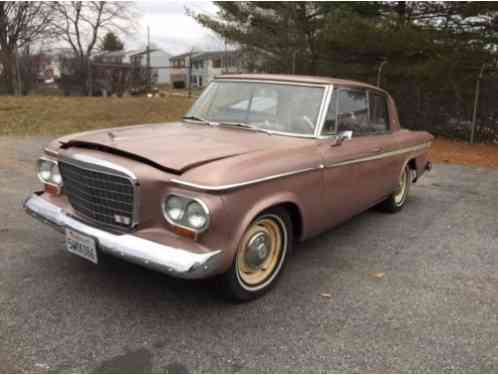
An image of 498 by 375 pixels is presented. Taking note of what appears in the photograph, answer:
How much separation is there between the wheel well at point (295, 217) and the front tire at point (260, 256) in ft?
0.20

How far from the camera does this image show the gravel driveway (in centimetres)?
256

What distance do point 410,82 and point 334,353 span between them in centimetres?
1059

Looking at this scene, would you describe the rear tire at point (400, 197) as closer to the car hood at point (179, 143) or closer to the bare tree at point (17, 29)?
the car hood at point (179, 143)

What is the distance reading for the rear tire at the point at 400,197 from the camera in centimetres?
557

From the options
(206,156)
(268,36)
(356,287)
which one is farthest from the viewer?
(268,36)

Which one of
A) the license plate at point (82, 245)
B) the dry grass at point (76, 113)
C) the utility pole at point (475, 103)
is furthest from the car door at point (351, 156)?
the dry grass at point (76, 113)

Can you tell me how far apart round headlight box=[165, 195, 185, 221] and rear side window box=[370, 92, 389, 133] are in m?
2.76

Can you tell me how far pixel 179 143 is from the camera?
325 cm

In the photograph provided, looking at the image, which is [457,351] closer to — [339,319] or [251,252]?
[339,319]

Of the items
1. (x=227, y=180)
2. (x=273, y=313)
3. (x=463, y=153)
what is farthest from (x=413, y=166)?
(x=463, y=153)

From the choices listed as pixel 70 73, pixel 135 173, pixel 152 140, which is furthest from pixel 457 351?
pixel 70 73

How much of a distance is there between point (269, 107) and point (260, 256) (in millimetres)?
1464

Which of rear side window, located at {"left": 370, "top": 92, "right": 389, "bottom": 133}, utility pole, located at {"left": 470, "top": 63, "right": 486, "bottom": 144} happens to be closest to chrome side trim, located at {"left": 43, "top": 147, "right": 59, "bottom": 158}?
rear side window, located at {"left": 370, "top": 92, "right": 389, "bottom": 133}

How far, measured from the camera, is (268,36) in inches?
544
